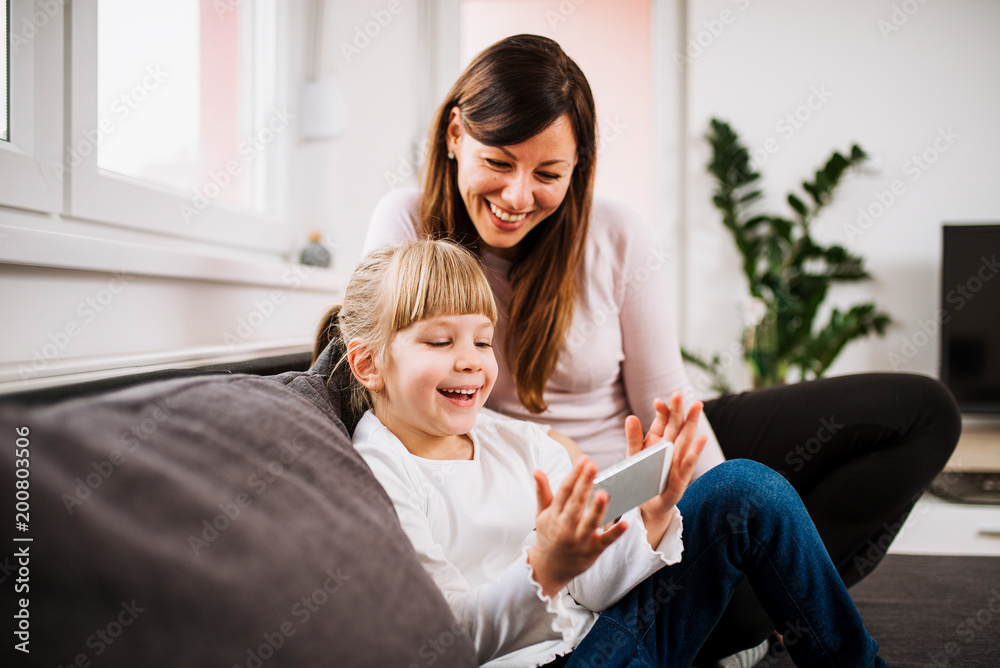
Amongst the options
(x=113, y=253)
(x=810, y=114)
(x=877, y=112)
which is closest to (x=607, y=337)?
(x=113, y=253)

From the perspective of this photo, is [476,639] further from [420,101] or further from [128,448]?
[420,101]

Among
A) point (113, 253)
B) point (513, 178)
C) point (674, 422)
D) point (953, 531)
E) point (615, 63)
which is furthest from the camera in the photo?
point (615, 63)

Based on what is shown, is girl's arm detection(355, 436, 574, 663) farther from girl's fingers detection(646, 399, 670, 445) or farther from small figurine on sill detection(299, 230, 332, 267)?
small figurine on sill detection(299, 230, 332, 267)

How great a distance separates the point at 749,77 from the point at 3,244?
127 inches

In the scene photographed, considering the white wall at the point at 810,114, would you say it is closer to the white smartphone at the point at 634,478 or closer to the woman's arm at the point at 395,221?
the woman's arm at the point at 395,221

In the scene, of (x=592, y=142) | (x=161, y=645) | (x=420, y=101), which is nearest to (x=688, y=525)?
(x=161, y=645)

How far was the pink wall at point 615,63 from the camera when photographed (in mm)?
3670

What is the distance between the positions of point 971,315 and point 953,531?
0.97 meters

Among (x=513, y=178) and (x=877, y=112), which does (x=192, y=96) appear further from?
(x=877, y=112)

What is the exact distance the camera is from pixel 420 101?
119 inches

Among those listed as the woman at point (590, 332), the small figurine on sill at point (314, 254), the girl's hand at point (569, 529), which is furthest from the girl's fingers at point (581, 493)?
the small figurine on sill at point (314, 254)

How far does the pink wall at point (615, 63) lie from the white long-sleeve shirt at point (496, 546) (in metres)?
3.01

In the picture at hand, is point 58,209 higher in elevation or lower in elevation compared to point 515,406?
higher

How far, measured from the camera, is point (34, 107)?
1041 millimetres
